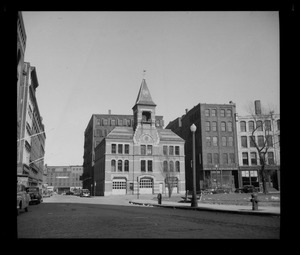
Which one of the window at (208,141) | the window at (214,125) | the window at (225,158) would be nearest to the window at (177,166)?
the window at (208,141)

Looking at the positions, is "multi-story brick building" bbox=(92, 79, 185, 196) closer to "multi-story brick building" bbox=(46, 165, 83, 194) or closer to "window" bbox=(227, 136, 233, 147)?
"window" bbox=(227, 136, 233, 147)

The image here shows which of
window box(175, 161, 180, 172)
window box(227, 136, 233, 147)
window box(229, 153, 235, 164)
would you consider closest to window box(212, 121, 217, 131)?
window box(227, 136, 233, 147)

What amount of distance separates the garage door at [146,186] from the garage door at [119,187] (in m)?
3.26

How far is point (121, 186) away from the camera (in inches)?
2468

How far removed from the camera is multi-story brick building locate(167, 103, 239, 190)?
64.0 meters

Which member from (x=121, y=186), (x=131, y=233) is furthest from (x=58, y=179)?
(x=131, y=233)

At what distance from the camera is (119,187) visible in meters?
62.5

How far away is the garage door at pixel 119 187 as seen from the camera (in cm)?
6194

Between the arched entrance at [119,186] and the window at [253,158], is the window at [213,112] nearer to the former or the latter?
the window at [253,158]

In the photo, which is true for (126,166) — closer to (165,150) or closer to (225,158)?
(165,150)
